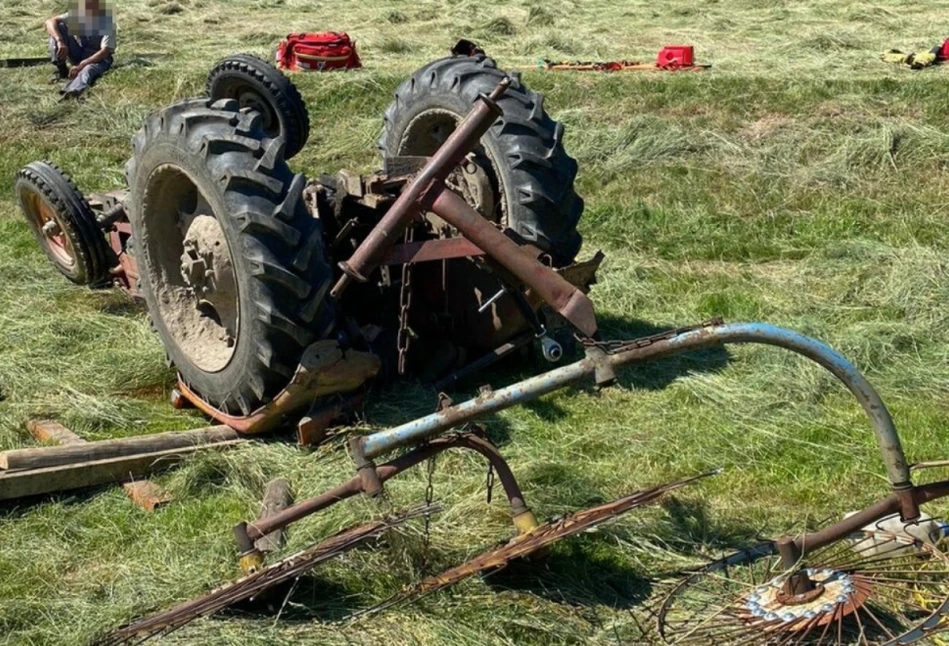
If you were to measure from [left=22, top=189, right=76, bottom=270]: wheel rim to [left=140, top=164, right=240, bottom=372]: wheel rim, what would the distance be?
6.03 ft

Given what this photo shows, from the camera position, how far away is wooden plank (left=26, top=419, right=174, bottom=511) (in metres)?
4.80

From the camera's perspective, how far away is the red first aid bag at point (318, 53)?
43.0 feet

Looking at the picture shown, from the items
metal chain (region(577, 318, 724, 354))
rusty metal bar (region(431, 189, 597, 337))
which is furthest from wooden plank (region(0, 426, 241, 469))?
metal chain (region(577, 318, 724, 354))

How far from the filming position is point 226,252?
5.26 metres

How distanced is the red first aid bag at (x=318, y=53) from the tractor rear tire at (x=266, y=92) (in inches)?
233

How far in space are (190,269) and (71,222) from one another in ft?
6.79

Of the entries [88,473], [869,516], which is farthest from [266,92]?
[869,516]

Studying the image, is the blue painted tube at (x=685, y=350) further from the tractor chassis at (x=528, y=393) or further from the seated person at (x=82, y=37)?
the seated person at (x=82, y=37)

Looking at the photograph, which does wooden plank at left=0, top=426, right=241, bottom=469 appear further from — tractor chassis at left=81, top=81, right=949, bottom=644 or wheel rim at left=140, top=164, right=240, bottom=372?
tractor chassis at left=81, top=81, right=949, bottom=644

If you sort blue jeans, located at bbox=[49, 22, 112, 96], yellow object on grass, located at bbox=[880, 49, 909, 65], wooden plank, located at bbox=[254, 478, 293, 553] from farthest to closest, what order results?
blue jeans, located at bbox=[49, 22, 112, 96]
yellow object on grass, located at bbox=[880, 49, 909, 65]
wooden plank, located at bbox=[254, 478, 293, 553]

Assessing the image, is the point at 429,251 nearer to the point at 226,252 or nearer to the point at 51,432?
the point at 226,252

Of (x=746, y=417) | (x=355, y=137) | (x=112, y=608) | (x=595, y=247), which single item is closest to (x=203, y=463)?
(x=112, y=608)

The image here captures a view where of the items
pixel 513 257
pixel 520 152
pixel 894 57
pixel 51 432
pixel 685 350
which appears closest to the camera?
pixel 685 350

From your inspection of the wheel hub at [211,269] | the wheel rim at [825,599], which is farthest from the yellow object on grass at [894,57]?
the wheel rim at [825,599]
